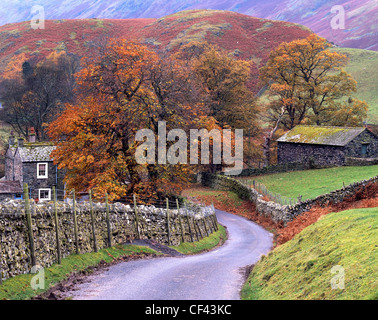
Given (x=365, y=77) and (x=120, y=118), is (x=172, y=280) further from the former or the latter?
(x=365, y=77)

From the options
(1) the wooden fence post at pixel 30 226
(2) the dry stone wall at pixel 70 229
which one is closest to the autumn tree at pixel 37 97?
(2) the dry stone wall at pixel 70 229

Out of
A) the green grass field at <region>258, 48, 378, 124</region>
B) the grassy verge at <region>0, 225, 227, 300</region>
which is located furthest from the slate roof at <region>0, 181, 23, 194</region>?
the green grass field at <region>258, 48, 378, 124</region>

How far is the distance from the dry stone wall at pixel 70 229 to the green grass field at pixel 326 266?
23.7ft

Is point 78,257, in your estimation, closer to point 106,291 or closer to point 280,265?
point 106,291

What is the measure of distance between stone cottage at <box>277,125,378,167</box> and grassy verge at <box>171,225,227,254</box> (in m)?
26.7

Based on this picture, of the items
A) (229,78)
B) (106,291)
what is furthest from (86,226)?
(229,78)

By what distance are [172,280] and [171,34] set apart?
118 metres

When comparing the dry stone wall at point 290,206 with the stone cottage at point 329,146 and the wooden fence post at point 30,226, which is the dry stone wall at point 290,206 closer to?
the stone cottage at point 329,146

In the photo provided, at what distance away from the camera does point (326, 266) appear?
13008 mm

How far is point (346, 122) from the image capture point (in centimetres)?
6806

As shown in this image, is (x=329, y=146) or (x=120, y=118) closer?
(x=120, y=118)

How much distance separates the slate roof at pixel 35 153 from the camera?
49066 mm

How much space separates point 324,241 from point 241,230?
76.0 ft

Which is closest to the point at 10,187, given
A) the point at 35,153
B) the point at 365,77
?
the point at 35,153
